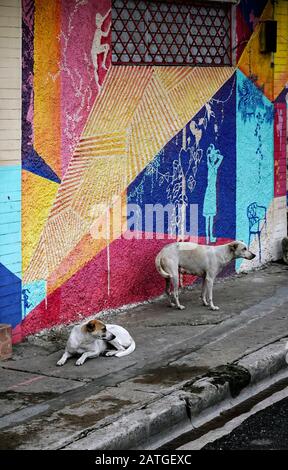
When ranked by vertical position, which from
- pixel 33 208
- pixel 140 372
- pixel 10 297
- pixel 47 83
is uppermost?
pixel 47 83

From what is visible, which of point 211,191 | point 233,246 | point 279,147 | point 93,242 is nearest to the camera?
point 93,242

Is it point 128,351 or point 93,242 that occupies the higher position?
point 93,242

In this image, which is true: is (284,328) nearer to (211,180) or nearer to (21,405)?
(211,180)

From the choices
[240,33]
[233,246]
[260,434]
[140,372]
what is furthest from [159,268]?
[260,434]

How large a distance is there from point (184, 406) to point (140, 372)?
0.98m

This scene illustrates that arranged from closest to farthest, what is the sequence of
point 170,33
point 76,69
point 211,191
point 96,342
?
point 96,342 → point 76,69 → point 170,33 → point 211,191

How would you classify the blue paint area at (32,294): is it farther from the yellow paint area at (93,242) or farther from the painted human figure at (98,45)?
the painted human figure at (98,45)

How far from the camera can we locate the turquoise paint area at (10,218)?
920 centimetres

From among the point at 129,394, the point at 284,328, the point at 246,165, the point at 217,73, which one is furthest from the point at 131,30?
the point at 129,394

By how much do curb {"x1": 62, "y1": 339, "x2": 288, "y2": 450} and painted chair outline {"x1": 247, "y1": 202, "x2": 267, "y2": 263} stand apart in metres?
3.53

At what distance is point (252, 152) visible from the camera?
1248 cm

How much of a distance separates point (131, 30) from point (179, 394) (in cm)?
453

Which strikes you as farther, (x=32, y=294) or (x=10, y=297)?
(x=32, y=294)

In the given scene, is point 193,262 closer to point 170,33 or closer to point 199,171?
point 199,171
